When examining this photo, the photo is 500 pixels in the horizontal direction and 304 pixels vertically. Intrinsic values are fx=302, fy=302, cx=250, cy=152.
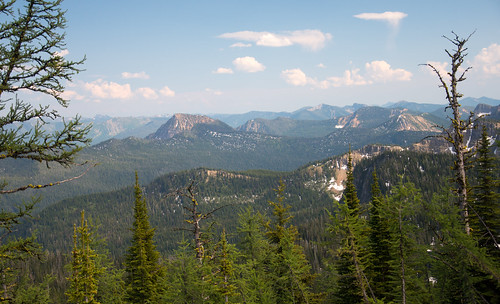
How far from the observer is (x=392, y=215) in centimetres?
1165

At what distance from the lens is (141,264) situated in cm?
3231

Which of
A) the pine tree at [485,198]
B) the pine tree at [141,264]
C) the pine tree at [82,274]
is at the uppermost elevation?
the pine tree at [485,198]

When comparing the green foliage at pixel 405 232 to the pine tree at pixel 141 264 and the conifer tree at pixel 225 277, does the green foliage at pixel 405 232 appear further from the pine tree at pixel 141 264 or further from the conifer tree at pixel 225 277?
the pine tree at pixel 141 264

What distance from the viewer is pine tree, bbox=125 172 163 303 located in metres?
31.6

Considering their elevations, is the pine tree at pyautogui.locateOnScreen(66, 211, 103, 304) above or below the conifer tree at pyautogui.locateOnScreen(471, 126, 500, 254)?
below

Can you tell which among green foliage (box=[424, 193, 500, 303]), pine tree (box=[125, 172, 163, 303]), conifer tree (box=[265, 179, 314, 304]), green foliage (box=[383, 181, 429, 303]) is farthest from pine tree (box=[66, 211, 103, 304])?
green foliage (box=[424, 193, 500, 303])

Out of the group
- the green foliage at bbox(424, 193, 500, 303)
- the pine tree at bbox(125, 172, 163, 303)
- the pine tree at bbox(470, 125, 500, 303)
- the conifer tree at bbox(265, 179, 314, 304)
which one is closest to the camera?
the green foliage at bbox(424, 193, 500, 303)

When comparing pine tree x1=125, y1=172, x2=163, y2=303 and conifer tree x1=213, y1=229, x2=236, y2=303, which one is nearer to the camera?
conifer tree x1=213, y1=229, x2=236, y2=303

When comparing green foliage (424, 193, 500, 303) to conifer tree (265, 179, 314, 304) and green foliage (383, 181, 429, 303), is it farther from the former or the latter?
conifer tree (265, 179, 314, 304)

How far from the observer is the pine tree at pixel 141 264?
3156 centimetres

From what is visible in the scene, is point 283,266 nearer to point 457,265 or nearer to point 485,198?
point 457,265

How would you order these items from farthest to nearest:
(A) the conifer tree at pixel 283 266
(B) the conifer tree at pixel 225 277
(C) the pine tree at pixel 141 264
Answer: (C) the pine tree at pixel 141 264, (A) the conifer tree at pixel 283 266, (B) the conifer tree at pixel 225 277

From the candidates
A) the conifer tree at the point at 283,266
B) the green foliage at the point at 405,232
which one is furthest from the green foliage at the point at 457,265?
the conifer tree at the point at 283,266

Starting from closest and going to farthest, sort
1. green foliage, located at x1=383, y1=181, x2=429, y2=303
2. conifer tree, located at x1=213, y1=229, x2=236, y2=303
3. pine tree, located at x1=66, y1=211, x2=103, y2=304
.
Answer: green foliage, located at x1=383, y1=181, x2=429, y2=303 < conifer tree, located at x1=213, y1=229, x2=236, y2=303 < pine tree, located at x1=66, y1=211, x2=103, y2=304
